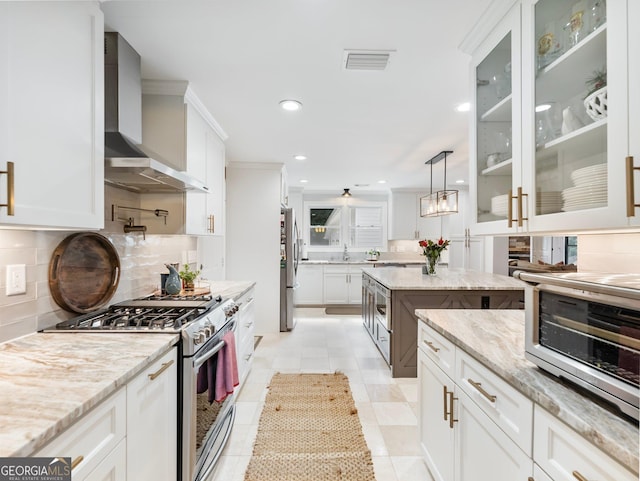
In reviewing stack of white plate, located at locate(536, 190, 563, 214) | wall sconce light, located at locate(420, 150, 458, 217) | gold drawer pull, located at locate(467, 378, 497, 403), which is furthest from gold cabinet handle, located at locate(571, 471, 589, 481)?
wall sconce light, located at locate(420, 150, 458, 217)

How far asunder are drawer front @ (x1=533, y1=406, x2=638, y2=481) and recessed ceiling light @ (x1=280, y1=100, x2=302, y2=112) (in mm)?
2413

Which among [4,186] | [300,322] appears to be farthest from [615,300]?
[300,322]

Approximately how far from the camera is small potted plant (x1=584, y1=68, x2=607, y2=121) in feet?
3.31

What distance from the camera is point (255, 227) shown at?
4.62 meters

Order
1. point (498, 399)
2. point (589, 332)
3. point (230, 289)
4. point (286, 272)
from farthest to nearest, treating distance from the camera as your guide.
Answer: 1. point (286, 272)
2. point (230, 289)
3. point (498, 399)
4. point (589, 332)

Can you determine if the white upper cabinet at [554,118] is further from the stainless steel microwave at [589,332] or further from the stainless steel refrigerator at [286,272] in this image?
the stainless steel refrigerator at [286,272]

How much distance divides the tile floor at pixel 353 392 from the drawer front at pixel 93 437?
1036mm

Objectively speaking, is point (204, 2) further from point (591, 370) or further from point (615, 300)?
point (591, 370)

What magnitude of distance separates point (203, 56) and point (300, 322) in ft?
14.0

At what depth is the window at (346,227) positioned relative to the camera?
727 centimetres

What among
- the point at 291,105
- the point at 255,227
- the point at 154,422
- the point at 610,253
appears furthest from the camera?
the point at 255,227

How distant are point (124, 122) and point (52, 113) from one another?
67 centimetres

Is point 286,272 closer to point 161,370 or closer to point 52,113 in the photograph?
point 161,370

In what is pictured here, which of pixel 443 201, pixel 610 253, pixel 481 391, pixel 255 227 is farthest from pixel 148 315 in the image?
pixel 443 201
